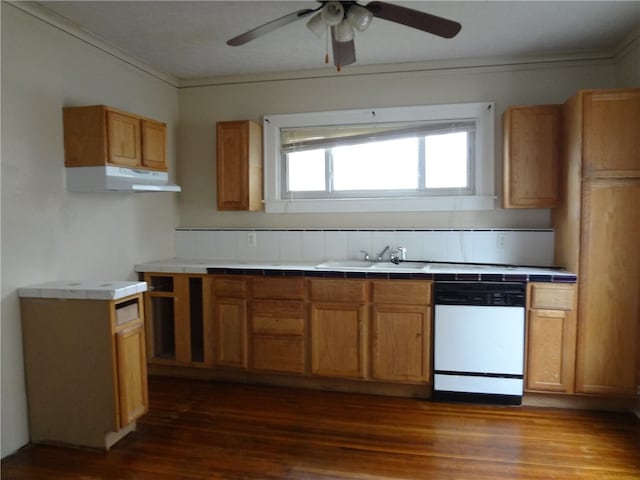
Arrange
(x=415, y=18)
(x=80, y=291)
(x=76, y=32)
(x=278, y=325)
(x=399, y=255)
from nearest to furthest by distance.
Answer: (x=415, y=18), (x=80, y=291), (x=76, y=32), (x=278, y=325), (x=399, y=255)

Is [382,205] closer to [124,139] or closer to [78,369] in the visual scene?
[124,139]

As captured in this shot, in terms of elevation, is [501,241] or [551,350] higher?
[501,241]

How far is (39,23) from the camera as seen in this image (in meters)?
2.61

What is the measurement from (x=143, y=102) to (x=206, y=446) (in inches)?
104

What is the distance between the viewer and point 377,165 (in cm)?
373

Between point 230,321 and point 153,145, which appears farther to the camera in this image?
point 230,321

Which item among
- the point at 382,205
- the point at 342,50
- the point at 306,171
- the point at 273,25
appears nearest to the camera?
the point at 273,25

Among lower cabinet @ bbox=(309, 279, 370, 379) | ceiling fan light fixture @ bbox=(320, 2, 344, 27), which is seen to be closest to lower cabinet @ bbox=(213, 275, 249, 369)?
lower cabinet @ bbox=(309, 279, 370, 379)

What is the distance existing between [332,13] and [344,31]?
120 millimetres

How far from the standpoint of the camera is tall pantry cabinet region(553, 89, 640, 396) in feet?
9.21

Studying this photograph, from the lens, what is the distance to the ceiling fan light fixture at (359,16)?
6.53 feet

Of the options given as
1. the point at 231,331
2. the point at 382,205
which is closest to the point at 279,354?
the point at 231,331

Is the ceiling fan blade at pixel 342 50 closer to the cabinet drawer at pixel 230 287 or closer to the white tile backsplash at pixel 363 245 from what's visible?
the white tile backsplash at pixel 363 245

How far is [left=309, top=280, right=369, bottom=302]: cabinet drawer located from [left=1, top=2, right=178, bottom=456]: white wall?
1478 millimetres
